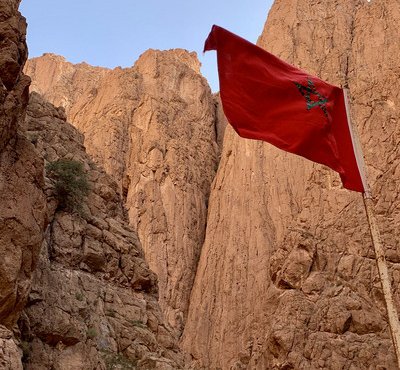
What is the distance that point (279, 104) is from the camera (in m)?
8.24

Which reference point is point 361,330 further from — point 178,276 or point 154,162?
point 154,162

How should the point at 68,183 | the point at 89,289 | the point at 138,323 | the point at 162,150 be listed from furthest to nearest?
the point at 162,150, the point at 68,183, the point at 138,323, the point at 89,289

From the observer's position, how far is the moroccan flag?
8.00 meters

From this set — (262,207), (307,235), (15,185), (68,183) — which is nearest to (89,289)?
(68,183)


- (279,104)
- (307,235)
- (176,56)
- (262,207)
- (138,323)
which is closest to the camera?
(279,104)

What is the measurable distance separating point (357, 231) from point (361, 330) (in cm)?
576

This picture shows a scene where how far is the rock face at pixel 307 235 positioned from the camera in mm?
25812

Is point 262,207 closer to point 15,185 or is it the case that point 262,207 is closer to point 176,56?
point 176,56

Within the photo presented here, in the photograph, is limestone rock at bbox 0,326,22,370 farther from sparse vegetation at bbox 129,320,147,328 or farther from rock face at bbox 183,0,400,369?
rock face at bbox 183,0,400,369

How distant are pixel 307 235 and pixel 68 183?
16.2 meters

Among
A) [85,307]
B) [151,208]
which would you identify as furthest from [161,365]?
[151,208]

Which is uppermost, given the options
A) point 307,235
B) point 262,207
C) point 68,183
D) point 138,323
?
point 262,207

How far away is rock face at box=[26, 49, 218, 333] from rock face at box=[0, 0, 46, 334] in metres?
24.4

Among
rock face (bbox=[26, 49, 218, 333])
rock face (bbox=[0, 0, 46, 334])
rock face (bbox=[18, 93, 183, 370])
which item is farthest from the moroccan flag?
rock face (bbox=[26, 49, 218, 333])
